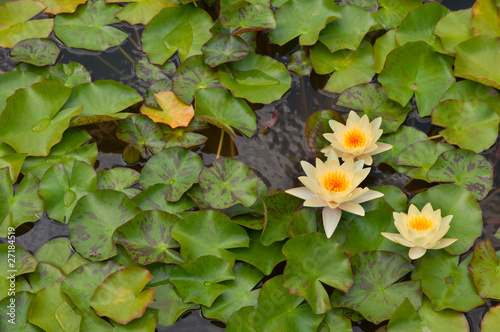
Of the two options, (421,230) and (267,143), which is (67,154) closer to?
(267,143)

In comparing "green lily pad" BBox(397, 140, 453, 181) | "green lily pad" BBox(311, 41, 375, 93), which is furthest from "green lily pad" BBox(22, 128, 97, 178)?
"green lily pad" BBox(397, 140, 453, 181)

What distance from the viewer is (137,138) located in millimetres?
2094

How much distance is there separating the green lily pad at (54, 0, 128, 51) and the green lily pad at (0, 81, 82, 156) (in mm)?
395

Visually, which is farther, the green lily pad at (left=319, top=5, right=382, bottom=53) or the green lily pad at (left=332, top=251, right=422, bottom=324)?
the green lily pad at (left=319, top=5, right=382, bottom=53)

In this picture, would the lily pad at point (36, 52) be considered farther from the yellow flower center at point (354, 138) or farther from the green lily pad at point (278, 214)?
the yellow flower center at point (354, 138)

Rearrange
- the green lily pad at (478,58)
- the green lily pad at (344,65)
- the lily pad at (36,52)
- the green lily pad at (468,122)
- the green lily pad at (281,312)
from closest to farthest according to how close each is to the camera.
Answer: the green lily pad at (281,312) → the green lily pad at (468,122) → the green lily pad at (478,58) → the green lily pad at (344,65) → the lily pad at (36,52)

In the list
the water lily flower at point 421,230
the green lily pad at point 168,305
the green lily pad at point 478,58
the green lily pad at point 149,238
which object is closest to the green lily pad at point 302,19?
the green lily pad at point 478,58

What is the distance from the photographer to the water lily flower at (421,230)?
1670 millimetres

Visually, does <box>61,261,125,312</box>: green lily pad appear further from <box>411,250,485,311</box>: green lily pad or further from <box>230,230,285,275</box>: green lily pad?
<box>411,250,485,311</box>: green lily pad

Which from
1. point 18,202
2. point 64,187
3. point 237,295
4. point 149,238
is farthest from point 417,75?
point 18,202

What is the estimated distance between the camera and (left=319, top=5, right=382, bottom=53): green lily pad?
226 centimetres

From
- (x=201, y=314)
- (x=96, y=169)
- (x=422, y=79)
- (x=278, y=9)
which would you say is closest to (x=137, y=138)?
(x=96, y=169)

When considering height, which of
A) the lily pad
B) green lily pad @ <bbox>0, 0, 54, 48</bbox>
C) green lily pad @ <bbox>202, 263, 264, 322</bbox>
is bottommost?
green lily pad @ <bbox>202, 263, 264, 322</bbox>

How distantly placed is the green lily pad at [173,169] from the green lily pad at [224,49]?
0.51 metres
